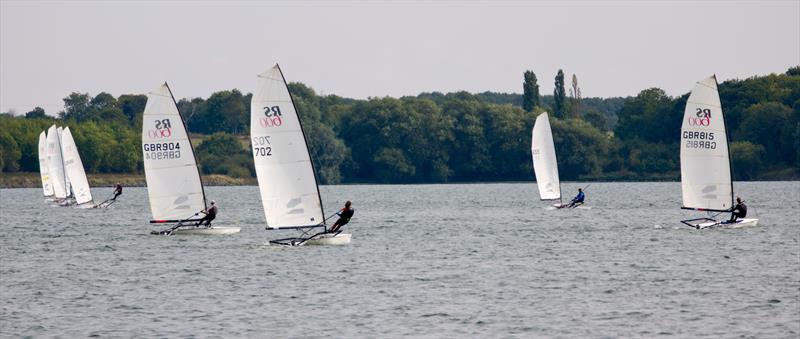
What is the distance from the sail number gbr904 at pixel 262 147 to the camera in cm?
4538

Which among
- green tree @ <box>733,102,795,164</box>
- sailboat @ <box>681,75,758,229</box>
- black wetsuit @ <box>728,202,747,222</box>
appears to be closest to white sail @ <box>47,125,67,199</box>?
sailboat @ <box>681,75,758,229</box>

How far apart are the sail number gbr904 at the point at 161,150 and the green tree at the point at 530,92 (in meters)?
137

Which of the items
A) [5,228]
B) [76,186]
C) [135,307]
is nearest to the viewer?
[135,307]

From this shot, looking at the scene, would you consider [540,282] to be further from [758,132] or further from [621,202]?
[758,132]

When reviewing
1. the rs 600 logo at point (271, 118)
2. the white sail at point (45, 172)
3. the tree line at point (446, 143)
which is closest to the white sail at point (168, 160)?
the rs 600 logo at point (271, 118)

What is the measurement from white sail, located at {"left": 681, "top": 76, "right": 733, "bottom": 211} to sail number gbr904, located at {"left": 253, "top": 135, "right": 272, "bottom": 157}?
20.4 meters

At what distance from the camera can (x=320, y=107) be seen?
199000 mm

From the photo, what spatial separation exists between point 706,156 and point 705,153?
146 mm

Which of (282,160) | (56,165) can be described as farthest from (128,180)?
(282,160)

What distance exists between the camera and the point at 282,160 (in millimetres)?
45688

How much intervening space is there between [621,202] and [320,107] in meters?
105

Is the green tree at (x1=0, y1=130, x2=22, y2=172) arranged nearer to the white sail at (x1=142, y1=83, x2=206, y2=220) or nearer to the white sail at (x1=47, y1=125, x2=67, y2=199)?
the white sail at (x1=47, y1=125, x2=67, y2=199)

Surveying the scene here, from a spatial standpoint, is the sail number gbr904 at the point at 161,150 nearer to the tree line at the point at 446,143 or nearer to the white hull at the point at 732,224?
the white hull at the point at 732,224

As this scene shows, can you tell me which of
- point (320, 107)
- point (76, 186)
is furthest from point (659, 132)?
point (76, 186)
